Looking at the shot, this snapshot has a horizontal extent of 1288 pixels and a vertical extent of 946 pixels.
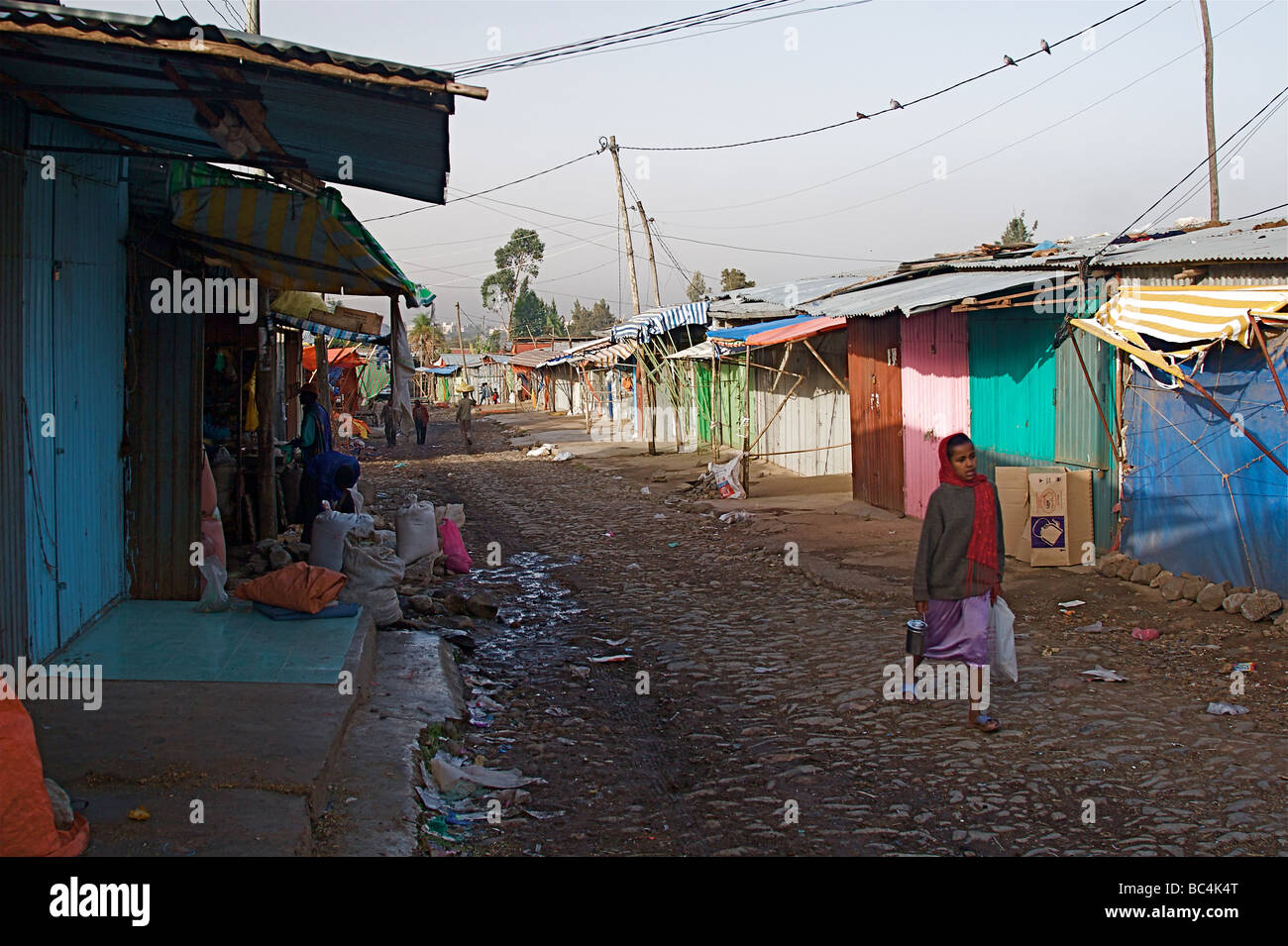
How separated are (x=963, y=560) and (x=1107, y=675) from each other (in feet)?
Result: 5.37

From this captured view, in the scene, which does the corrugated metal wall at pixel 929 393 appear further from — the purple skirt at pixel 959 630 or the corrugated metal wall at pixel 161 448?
the corrugated metal wall at pixel 161 448

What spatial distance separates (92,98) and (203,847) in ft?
13.4

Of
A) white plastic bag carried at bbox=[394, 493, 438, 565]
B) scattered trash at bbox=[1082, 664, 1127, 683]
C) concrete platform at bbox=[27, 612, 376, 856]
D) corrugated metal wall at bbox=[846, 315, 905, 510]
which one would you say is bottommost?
scattered trash at bbox=[1082, 664, 1127, 683]

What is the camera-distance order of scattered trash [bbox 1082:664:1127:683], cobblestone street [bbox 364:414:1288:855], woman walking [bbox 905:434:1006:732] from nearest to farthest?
cobblestone street [bbox 364:414:1288:855] < woman walking [bbox 905:434:1006:732] < scattered trash [bbox 1082:664:1127:683]

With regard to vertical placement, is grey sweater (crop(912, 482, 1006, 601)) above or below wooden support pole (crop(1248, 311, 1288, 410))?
below

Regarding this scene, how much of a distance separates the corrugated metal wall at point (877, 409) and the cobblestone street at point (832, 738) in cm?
467

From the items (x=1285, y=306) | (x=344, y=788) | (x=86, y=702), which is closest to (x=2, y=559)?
(x=86, y=702)

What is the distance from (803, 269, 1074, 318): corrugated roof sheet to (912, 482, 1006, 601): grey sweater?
13.6 ft

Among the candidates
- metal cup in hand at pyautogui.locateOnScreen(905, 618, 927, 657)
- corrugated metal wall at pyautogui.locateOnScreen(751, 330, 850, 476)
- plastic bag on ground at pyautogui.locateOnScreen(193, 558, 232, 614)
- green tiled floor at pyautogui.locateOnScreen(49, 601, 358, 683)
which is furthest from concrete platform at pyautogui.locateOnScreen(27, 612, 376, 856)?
corrugated metal wall at pyautogui.locateOnScreen(751, 330, 850, 476)

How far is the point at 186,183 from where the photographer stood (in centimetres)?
687

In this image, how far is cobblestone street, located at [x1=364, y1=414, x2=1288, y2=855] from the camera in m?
4.69

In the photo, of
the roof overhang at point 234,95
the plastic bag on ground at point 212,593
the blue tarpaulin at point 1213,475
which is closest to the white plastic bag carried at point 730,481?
the blue tarpaulin at point 1213,475

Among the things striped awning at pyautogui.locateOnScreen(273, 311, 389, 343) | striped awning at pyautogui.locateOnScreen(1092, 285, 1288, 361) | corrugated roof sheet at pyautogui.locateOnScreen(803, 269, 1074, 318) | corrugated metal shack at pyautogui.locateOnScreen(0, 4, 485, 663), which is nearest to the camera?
corrugated metal shack at pyautogui.locateOnScreen(0, 4, 485, 663)

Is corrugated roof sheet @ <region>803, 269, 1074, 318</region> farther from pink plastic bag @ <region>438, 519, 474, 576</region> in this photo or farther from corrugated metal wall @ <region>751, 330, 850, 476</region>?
pink plastic bag @ <region>438, 519, 474, 576</region>
